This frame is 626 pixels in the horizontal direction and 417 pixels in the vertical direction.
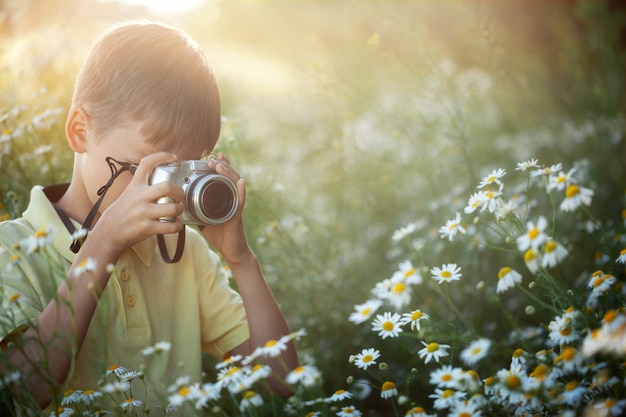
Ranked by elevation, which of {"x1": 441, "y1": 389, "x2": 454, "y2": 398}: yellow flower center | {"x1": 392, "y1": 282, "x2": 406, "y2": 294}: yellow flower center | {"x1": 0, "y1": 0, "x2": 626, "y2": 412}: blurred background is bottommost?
{"x1": 441, "y1": 389, "x2": 454, "y2": 398}: yellow flower center

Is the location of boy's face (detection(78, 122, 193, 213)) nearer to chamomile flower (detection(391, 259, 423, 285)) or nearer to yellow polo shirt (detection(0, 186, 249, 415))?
yellow polo shirt (detection(0, 186, 249, 415))

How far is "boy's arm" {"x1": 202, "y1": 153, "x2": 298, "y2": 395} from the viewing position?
53.4 inches

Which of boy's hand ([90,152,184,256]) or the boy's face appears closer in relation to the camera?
boy's hand ([90,152,184,256])

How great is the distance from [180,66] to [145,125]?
0.17m

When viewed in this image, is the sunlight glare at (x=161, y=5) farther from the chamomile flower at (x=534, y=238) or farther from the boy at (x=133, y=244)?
the chamomile flower at (x=534, y=238)

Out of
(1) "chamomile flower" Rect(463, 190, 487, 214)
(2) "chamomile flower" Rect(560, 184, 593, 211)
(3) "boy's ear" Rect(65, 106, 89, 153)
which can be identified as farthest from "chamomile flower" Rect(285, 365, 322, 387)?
(3) "boy's ear" Rect(65, 106, 89, 153)

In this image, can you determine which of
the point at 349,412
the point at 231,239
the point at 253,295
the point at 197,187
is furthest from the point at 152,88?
the point at 349,412

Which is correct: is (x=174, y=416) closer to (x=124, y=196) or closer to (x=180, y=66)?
(x=124, y=196)

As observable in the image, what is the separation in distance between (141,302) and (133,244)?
6.6 inches

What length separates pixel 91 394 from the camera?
1020mm

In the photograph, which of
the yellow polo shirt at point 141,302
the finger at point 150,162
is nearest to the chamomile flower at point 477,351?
the yellow polo shirt at point 141,302

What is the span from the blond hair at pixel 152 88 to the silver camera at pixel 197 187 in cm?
11

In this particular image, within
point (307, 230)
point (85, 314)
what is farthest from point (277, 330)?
point (307, 230)

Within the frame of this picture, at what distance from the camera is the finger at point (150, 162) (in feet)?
3.76
